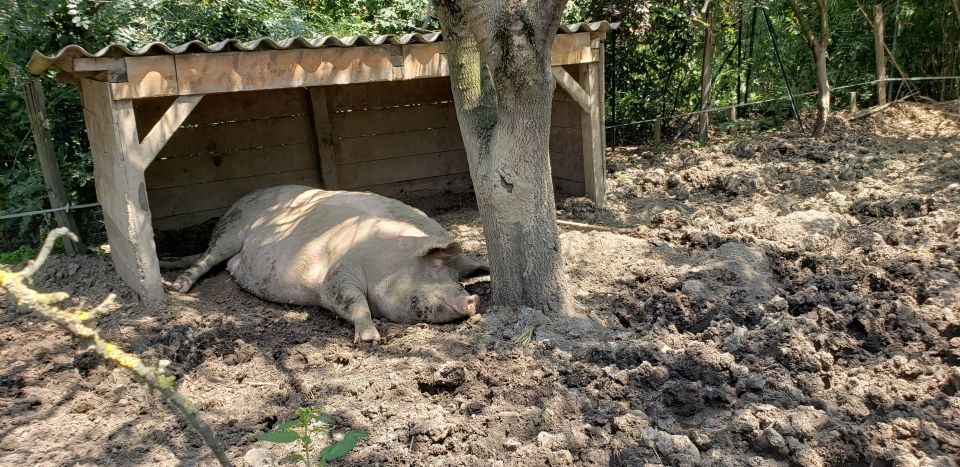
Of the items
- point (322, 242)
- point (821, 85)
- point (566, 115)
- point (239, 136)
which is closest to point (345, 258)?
point (322, 242)

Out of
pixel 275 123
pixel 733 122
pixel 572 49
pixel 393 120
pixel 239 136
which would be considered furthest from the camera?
pixel 733 122

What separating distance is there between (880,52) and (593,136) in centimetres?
523

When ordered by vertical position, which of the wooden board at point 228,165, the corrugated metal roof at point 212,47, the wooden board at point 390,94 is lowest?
the wooden board at point 228,165

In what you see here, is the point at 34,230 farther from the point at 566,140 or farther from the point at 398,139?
the point at 566,140

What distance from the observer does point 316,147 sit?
8.14m

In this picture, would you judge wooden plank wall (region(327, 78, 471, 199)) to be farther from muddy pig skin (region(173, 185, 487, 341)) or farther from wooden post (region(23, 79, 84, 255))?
wooden post (region(23, 79, 84, 255))

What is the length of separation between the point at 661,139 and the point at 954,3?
3905 mm

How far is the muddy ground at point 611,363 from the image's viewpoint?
3.39 meters

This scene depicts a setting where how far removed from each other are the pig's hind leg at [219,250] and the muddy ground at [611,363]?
0.15 metres

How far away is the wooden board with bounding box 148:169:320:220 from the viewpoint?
7.39m

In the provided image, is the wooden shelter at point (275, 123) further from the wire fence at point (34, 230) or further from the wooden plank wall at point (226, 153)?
the wire fence at point (34, 230)

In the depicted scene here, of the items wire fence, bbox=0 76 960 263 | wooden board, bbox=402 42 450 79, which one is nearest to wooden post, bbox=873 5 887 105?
wooden board, bbox=402 42 450 79

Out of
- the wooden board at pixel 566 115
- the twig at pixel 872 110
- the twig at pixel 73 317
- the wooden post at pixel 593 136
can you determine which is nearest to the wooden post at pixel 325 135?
the wooden board at pixel 566 115

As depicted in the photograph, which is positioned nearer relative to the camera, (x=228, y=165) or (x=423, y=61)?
(x=423, y=61)
